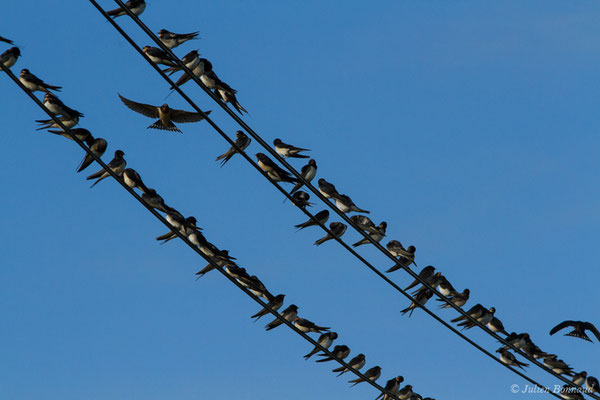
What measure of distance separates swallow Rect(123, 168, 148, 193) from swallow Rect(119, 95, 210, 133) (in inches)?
60.7

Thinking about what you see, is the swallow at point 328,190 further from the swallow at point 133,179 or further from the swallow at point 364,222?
the swallow at point 133,179

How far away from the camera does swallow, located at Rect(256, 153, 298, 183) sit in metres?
14.1

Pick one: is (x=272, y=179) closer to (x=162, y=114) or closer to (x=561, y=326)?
(x=162, y=114)

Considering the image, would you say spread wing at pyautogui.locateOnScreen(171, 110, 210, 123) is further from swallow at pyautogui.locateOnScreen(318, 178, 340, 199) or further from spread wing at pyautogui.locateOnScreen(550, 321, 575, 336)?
spread wing at pyautogui.locateOnScreen(550, 321, 575, 336)

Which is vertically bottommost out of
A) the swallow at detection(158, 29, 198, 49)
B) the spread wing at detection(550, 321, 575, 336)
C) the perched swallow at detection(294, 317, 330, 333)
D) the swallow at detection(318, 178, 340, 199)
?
the perched swallow at detection(294, 317, 330, 333)

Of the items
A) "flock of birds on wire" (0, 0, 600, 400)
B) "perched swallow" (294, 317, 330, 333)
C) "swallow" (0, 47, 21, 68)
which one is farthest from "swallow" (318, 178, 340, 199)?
"swallow" (0, 47, 21, 68)

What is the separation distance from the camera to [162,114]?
13.6 m

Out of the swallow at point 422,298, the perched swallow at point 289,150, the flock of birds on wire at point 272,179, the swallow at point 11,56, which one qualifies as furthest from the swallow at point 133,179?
the swallow at point 422,298

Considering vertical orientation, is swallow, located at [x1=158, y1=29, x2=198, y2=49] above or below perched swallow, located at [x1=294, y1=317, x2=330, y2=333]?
above

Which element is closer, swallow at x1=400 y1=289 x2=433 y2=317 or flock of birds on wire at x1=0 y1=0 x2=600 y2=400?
flock of birds on wire at x1=0 y1=0 x2=600 y2=400

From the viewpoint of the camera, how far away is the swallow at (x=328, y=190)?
51.1 ft

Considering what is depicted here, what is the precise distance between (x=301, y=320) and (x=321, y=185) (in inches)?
91.3

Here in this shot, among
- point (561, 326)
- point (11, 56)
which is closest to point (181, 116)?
point (11, 56)

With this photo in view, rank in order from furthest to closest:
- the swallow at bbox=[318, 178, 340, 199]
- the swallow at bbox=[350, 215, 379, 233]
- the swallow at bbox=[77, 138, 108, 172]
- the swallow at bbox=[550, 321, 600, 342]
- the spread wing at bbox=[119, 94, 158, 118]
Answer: the swallow at bbox=[550, 321, 600, 342] → the swallow at bbox=[318, 178, 340, 199] → the swallow at bbox=[350, 215, 379, 233] → the spread wing at bbox=[119, 94, 158, 118] → the swallow at bbox=[77, 138, 108, 172]
